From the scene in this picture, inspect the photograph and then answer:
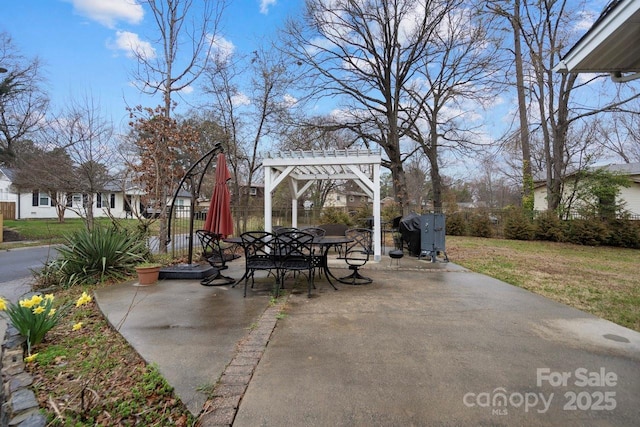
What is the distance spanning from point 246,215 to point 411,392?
26.6 ft

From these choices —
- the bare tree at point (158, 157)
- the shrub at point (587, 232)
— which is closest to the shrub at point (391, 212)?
the shrub at point (587, 232)

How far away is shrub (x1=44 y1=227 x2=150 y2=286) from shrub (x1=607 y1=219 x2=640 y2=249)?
53.1ft

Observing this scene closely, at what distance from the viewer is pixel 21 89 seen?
61.8 ft

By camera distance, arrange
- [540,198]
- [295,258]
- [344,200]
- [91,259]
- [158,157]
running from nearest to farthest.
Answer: [295,258], [91,259], [158,157], [540,198], [344,200]

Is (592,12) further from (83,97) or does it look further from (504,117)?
(83,97)

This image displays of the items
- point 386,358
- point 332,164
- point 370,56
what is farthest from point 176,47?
point 370,56

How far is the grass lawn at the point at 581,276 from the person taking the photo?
415cm

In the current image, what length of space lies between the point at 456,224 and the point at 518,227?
273cm

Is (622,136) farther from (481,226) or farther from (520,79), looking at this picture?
(481,226)

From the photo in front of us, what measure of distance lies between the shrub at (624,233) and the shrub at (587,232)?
280 millimetres

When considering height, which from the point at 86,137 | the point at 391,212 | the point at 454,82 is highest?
the point at 454,82

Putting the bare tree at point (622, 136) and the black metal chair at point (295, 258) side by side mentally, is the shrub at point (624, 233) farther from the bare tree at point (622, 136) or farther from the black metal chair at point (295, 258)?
the black metal chair at point (295, 258)

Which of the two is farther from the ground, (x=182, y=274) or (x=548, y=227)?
(x=548, y=227)

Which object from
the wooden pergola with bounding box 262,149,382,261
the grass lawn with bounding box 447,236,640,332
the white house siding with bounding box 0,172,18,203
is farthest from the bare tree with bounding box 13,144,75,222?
the grass lawn with bounding box 447,236,640,332
